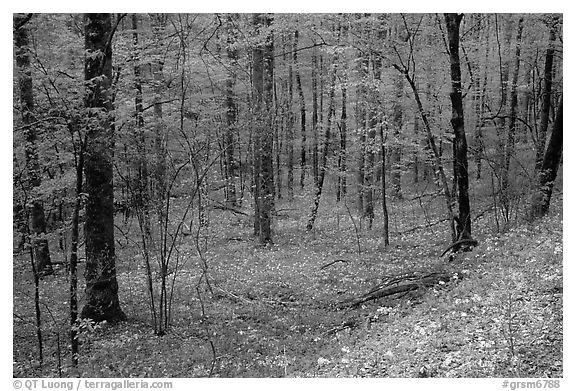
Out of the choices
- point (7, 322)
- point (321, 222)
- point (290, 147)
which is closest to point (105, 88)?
point (7, 322)

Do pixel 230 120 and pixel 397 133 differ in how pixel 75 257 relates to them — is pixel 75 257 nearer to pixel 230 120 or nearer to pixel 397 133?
pixel 230 120

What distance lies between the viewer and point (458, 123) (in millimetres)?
9789

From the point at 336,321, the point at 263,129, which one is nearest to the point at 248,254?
the point at 263,129

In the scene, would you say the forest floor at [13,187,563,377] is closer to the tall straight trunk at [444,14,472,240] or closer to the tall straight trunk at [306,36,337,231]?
the tall straight trunk at [444,14,472,240]

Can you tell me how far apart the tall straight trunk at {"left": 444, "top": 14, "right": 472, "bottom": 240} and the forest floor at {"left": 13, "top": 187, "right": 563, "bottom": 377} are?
0.74 meters

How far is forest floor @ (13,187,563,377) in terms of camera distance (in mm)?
5922

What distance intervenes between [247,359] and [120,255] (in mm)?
8065

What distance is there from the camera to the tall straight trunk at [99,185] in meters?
7.19

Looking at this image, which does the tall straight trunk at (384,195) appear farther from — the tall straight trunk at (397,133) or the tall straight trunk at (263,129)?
the tall straight trunk at (263,129)

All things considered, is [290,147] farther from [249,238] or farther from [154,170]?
[154,170]

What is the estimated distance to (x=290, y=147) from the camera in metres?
27.4

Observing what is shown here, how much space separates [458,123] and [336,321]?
16.8 feet

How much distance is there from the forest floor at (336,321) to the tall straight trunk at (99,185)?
59cm

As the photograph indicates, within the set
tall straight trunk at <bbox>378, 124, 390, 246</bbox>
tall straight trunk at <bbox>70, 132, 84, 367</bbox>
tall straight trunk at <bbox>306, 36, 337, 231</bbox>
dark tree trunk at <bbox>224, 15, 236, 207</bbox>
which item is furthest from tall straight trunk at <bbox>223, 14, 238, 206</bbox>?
tall straight trunk at <bbox>70, 132, 84, 367</bbox>
